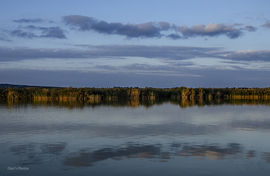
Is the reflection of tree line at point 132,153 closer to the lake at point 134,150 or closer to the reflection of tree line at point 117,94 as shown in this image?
the lake at point 134,150

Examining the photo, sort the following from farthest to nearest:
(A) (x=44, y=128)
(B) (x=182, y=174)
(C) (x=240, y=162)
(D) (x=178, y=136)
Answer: (A) (x=44, y=128) < (D) (x=178, y=136) < (C) (x=240, y=162) < (B) (x=182, y=174)

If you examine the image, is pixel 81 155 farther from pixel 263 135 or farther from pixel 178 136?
pixel 263 135

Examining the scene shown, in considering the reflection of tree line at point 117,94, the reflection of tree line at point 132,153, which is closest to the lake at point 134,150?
the reflection of tree line at point 132,153

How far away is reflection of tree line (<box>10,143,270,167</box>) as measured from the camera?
286 inches

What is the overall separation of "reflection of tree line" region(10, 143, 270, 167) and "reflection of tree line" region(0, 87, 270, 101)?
29908 millimetres

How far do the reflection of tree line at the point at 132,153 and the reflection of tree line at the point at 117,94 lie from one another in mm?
29908

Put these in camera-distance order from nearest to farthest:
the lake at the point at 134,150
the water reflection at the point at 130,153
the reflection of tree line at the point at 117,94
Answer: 1. the lake at the point at 134,150
2. the water reflection at the point at 130,153
3. the reflection of tree line at the point at 117,94

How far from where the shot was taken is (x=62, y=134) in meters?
10.8

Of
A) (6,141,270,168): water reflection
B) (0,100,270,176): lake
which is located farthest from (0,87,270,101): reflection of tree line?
(6,141,270,168): water reflection

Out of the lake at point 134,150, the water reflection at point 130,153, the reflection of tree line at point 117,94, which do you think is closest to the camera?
the lake at point 134,150

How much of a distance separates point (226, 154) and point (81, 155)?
351 centimetres

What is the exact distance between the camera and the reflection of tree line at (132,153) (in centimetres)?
727

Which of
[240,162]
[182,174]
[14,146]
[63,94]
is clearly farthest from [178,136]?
[63,94]

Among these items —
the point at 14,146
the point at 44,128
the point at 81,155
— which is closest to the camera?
the point at 81,155
